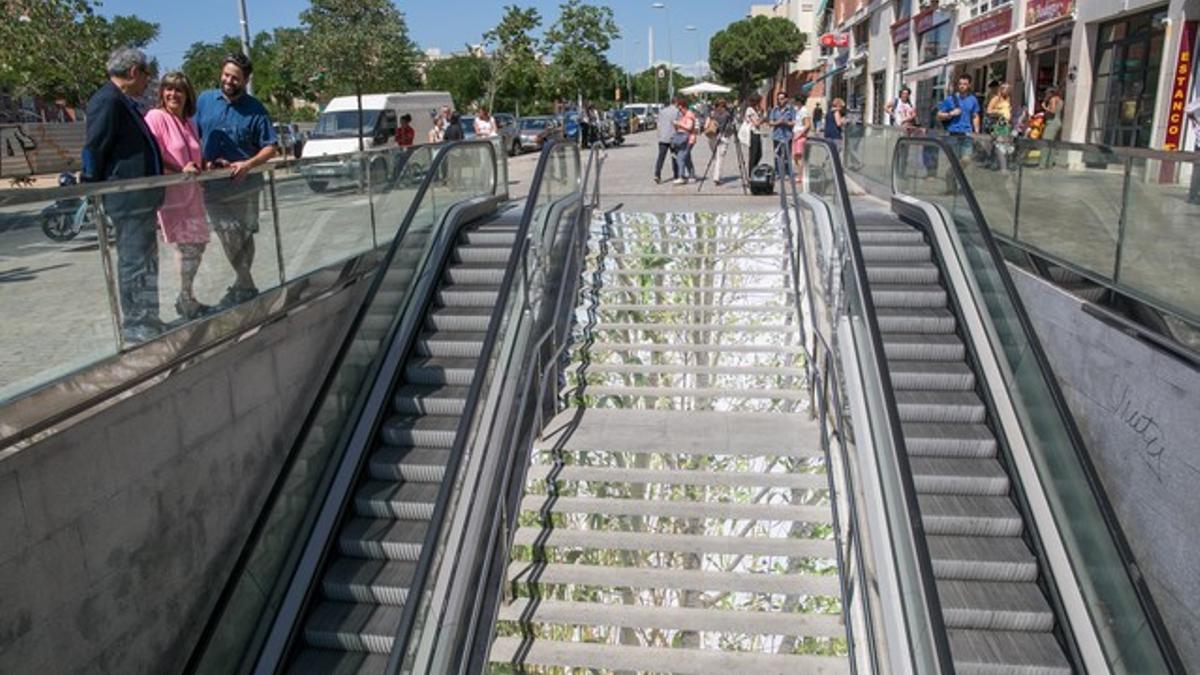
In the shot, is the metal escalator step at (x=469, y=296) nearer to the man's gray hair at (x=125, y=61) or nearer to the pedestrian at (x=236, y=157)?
the pedestrian at (x=236, y=157)

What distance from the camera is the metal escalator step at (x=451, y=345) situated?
21.5ft

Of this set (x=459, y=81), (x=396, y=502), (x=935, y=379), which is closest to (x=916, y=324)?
(x=935, y=379)

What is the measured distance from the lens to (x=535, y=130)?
30969mm

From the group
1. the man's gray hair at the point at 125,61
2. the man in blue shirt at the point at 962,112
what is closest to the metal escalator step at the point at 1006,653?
the man's gray hair at the point at 125,61

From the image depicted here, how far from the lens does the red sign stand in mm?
21703

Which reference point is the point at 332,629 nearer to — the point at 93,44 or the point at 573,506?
the point at 573,506

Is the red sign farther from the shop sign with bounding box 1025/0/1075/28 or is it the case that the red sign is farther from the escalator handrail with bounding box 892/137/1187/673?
the escalator handrail with bounding box 892/137/1187/673

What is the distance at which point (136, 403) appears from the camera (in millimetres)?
3963

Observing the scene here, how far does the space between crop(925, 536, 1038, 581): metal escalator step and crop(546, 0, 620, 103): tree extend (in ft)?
123

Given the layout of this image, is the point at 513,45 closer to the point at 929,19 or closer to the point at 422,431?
the point at 929,19

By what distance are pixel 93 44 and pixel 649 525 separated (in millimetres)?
21583

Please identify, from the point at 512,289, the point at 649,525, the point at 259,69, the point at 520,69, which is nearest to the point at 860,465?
the point at 649,525

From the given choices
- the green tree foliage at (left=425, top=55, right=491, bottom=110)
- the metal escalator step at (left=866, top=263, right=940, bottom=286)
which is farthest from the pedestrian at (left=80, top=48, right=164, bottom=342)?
the green tree foliage at (left=425, top=55, right=491, bottom=110)

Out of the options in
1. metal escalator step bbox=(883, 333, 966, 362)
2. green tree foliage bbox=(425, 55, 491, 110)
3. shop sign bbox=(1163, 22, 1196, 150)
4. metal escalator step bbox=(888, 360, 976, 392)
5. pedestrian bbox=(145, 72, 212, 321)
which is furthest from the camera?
green tree foliage bbox=(425, 55, 491, 110)
